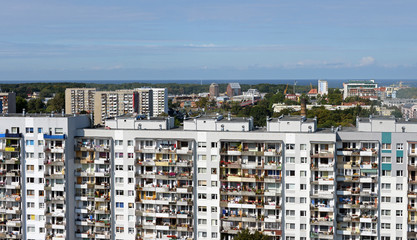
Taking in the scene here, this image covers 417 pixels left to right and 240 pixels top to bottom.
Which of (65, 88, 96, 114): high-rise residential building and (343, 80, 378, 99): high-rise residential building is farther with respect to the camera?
(343, 80, 378, 99): high-rise residential building

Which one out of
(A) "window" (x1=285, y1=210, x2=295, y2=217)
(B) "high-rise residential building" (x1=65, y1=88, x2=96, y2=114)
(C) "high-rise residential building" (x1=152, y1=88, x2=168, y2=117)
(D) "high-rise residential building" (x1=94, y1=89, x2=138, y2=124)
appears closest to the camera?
(A) "window" (x1=285, y1=210, x2=295, y2=217)

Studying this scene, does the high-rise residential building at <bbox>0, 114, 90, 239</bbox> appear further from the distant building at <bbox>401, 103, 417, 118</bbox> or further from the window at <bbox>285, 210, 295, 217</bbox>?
the distant building at <bbox>401, 103, 417, 118</bbox>

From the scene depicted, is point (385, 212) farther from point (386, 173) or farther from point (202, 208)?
point (202, 208)

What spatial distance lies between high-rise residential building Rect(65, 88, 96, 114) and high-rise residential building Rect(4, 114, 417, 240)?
3572 inches

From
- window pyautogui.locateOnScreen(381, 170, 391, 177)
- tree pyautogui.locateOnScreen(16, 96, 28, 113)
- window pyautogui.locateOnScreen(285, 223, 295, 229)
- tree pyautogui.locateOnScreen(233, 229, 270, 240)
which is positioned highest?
tree pyautogui.locateOnScreen(16, 96, 28, 113)

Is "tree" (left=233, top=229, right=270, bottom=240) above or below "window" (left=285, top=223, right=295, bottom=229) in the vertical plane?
below

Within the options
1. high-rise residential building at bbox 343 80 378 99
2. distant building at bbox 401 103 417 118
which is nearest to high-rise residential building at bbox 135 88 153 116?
distant building at bbox 401 103 417 118

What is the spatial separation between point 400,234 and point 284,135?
350 inches

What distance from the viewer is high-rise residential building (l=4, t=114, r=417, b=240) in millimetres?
31828

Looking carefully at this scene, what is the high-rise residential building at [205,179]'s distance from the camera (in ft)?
104

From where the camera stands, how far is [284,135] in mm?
32531

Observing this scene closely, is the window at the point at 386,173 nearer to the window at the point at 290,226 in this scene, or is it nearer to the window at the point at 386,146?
the window at the point at 386,146

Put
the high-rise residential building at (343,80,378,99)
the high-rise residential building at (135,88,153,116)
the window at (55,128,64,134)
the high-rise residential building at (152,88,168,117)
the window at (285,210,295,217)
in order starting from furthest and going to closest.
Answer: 1. the high-rise residential building at (343,80,378,99)
2. the high-rise residential building at (152,88,168,117)
3. the high-rise residential building at (135,88,153,116)
4. the window at (55,128,64,134)
5. the window at (285,210,295,217)

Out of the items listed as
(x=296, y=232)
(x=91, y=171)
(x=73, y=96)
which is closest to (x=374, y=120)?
(x=296, y=232)
